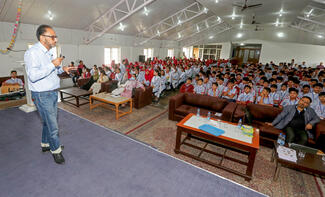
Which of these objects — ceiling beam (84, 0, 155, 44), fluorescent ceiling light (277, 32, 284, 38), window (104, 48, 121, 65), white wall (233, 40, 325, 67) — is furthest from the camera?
fluorescent ceiling light (277, 32, 284, 38)

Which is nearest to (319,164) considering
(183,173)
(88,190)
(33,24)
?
(183,173)

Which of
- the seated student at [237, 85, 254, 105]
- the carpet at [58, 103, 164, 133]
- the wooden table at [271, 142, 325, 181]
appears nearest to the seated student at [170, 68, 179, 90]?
the carpet at [58, 103, 164, 133]

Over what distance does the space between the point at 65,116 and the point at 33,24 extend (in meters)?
5.94

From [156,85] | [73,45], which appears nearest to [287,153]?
[156,85]

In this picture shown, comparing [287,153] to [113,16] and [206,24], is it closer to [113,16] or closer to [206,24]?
[113,16]

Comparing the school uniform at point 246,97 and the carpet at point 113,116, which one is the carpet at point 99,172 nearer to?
the carpet at point 113,116

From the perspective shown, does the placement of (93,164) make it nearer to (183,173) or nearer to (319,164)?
(183,173)

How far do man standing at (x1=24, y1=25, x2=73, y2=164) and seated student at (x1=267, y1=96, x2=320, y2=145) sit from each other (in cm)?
366

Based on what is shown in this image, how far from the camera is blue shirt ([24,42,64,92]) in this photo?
1782 mm

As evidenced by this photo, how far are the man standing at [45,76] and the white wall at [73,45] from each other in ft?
22.1

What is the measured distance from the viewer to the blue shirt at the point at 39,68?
1.78 metres

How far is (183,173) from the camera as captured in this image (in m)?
2.24

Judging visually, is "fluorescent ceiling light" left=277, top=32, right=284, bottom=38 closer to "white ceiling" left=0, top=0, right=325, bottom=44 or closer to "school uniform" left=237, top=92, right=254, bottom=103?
"white ceiling" left=0, top=0, right=325, bottom=44

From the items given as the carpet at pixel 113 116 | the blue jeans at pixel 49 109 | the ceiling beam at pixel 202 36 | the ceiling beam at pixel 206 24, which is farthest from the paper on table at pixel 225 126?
the ceiling beam at pixel 202 36
